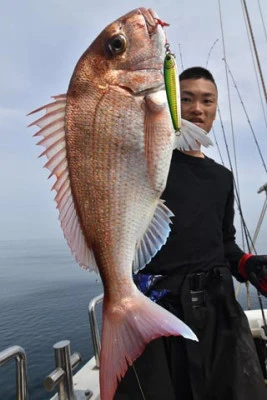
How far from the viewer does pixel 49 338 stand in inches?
556

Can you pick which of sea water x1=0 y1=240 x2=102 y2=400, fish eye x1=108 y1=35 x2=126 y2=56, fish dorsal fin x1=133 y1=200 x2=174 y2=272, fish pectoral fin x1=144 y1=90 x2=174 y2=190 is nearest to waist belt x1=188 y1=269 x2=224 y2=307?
fish dorsal fin x1=133 y1=200 x2=174 y2=272

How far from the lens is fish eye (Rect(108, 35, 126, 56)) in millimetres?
1369

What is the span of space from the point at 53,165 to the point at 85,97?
0.98 ft

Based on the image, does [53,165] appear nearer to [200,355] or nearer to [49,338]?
[200,355]

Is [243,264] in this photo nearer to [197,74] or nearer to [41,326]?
[197,74]

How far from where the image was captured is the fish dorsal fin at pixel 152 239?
1447mm

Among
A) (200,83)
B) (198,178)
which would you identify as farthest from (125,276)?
(200,83)

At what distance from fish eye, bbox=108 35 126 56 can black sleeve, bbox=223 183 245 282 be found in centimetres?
151

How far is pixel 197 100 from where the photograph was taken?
2525 millimetres

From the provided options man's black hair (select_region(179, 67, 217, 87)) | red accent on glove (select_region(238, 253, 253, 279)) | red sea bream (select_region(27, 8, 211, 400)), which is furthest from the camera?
man's black hair (select_region(179, 67, 217, 87))

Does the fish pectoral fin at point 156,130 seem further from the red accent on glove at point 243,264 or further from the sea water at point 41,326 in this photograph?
the sea water at point 41,326

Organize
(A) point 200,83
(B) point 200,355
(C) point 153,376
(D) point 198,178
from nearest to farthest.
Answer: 1. (C) point 153,376
2. (B) point 200,355
3. (D) point 198,178
4. (A) point 200,83

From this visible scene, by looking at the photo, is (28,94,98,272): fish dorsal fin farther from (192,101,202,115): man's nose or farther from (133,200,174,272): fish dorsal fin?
(192,101,202,115): man's nose

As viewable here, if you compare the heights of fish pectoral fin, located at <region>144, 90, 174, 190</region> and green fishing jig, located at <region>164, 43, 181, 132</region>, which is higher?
green fishing jig, located at <region>164, 43, 181, 132</region>
